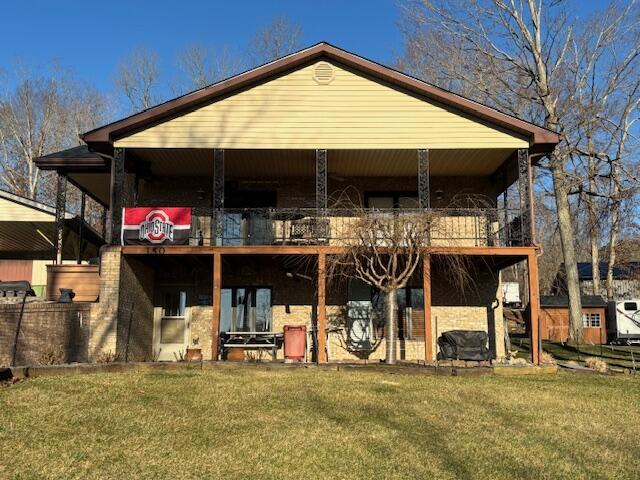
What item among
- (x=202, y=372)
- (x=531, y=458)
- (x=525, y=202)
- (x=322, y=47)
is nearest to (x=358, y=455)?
(x=531, y=458)

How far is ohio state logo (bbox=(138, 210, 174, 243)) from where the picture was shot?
47.1ft

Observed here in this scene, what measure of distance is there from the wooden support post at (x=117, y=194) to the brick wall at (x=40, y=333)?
6.90 ft

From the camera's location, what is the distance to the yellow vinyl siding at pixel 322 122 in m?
14.9

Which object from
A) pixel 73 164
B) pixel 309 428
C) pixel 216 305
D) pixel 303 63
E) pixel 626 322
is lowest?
pixel 309 428

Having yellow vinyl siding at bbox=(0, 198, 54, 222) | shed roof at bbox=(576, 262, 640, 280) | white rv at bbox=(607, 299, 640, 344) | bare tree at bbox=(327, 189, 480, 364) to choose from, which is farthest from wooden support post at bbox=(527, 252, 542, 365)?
shed roof at bbox=(576, 262, 640, 280)

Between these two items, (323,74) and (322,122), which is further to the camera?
(323,74)

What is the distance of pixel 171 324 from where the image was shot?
1662 centimetres

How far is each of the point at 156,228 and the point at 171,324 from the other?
3415 mm

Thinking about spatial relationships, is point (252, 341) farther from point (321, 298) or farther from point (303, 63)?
point (303, 63)

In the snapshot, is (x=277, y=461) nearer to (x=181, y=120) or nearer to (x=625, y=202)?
(x=181, y=120)

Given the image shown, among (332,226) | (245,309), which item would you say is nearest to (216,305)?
(245,309)

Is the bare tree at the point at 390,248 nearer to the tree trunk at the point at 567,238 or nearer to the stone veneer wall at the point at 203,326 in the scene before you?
the stone veneer wall at the point at 203,326

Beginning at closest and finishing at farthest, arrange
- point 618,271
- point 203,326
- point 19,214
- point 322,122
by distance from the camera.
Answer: point 322,122 → point 203,326 → point 19,214 → point 618,271

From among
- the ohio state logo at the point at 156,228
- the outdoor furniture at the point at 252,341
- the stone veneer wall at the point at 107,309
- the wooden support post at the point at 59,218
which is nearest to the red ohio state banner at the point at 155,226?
the ohio state logo at the point at 156,228
